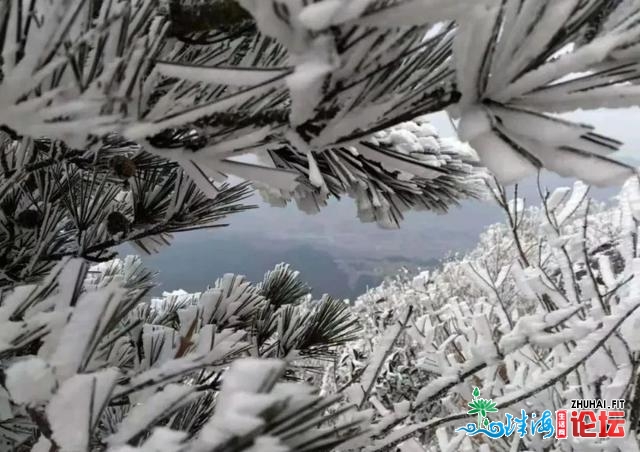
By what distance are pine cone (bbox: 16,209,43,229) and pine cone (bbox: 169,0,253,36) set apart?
0.73 m

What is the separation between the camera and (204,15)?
489mm

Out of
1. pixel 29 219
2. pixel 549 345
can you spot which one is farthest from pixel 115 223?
pixel 549 345

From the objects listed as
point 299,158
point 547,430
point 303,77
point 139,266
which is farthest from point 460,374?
point 139,266

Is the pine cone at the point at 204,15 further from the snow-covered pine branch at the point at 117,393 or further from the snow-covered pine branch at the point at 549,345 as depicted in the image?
the snow-covered pine branch at the point at 549,345

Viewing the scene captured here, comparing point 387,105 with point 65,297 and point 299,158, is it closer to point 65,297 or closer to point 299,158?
point 65,297

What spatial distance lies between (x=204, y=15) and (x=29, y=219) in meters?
0.80

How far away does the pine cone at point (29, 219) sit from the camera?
1.09m

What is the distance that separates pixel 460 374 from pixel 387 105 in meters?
0.51

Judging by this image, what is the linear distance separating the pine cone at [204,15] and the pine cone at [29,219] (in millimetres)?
731

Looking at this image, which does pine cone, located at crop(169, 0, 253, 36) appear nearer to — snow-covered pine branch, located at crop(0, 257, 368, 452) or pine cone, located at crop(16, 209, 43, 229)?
snow-covered pine branch, located at crop(0, 257, 368, 452)

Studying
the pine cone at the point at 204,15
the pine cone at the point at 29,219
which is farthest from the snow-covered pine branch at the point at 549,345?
the pine cone at the point at 29,219

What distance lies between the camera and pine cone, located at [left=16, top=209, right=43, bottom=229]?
1.09 metres

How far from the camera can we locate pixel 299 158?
1029mm

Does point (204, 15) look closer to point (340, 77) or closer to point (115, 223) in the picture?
point (340, 77)
